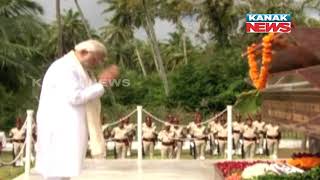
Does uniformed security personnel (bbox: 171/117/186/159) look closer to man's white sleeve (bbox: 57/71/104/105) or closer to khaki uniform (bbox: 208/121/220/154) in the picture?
khaki uniform (bbox: 208/121/220/154)

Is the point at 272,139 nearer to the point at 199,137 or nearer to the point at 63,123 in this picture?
the point at 199,137

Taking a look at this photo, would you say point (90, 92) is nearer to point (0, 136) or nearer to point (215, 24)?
point (0, 136)

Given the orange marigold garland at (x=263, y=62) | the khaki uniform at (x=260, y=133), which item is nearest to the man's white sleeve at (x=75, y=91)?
the orange marigold garland at (x=263, y=62)

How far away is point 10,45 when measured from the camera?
2578 cm

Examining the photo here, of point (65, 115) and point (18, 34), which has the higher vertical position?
point (18, 34)

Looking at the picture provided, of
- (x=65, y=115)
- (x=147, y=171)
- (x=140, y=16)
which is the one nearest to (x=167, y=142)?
(x=147, y=171)

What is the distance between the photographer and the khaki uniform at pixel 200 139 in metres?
16.8

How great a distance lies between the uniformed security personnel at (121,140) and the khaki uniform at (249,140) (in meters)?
2.75

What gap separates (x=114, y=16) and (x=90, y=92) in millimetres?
46801

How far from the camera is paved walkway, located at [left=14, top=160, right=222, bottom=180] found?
37.3ft

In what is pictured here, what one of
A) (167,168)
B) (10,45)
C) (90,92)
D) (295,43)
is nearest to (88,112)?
(90,92)

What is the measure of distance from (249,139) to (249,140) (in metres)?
0.02

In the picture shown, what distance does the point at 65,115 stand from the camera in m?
4.71

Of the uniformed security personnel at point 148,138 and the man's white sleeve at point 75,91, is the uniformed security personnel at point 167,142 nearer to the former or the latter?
the uniformed security personnel at point 148,138
